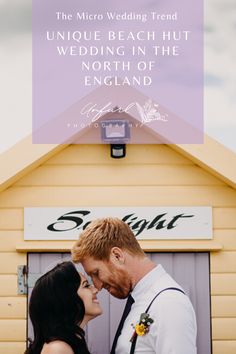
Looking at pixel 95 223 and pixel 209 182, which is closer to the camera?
pixel 95 223

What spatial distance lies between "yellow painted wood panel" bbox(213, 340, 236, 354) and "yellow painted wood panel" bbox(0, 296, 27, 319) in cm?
186

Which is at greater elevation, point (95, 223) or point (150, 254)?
point (95, 223)

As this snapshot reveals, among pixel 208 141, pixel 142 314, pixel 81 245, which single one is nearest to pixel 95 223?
pixel 81 245

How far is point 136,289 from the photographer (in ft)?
13.3

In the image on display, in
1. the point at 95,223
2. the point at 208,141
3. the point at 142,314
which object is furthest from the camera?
the point at 208,141

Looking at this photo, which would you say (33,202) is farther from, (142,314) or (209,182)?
(142,314)

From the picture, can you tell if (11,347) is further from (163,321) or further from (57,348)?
(163,321)

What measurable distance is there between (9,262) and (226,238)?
211 centimetres

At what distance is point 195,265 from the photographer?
6.88 meters

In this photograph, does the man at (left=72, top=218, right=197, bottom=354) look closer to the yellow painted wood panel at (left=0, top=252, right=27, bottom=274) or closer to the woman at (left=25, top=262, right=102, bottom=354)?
the woman at (left=25, top=262, right=102, bottom=354)

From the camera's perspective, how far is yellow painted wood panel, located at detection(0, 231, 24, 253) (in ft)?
22.5

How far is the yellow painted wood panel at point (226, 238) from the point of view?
6.86 m

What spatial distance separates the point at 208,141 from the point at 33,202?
1769mm

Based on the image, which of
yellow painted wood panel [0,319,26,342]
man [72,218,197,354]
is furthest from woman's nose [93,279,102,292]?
yellow painted wood panel [0,319,26,342]
